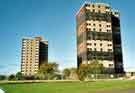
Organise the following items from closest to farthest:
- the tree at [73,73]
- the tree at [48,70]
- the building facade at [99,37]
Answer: the tree at [73,73]
the tree at [48,70]
the building facade at [99,37]

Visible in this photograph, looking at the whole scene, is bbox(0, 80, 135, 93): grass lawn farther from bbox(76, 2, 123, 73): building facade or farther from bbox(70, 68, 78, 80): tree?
bbox(76, 2, 123, 73): building facade

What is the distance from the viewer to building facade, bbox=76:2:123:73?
13188 cm

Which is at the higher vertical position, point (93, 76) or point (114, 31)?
point (114, 31)

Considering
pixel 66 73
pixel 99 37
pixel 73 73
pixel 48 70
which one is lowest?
pixel 66 73

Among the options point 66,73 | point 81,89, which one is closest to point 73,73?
point 66,73

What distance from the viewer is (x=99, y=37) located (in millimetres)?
136625

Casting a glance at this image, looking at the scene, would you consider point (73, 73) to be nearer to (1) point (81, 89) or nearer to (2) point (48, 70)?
(2) point (48, 70)

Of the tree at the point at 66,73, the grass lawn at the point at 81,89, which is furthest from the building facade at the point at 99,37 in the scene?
the grass lawn at the point at 81,89

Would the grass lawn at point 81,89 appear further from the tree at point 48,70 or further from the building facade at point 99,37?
the building facade at point 99,37

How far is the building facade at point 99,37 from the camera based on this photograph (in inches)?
5192

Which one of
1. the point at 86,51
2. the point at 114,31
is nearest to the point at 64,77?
the point at 86,51

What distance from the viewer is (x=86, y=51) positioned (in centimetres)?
13112

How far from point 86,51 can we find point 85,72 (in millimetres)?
28027

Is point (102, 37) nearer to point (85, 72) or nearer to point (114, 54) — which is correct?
point (114, 54)
